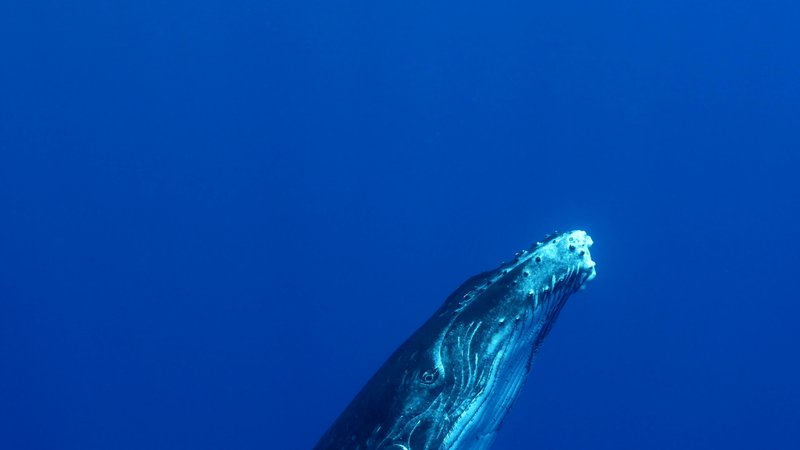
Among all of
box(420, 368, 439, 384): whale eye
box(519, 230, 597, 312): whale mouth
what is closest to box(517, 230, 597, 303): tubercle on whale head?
box(519, 230, 597, 312): whale mouth

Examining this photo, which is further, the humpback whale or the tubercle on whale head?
the tubercle on whale head

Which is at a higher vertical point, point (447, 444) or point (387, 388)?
point (387, 388)

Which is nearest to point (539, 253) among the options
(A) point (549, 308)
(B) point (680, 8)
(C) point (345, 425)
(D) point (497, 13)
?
(A) point (549, 308)

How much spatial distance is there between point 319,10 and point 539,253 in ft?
90.2

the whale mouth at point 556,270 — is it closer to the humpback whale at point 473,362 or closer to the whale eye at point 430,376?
the humpback whale at point 473,362

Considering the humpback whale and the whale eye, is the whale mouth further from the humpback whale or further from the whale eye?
the whale eye

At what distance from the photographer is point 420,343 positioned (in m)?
3.88

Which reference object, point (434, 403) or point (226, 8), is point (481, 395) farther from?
point (226, 8)

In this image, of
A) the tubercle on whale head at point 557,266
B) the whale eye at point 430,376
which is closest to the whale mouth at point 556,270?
the tubercle on whale head at point 557,266

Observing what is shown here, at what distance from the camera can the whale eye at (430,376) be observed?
367 centimetres

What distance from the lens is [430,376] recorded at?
3689 mm

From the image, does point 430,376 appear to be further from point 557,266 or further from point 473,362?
point 557,266

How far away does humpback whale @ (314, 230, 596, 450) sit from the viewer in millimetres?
3594

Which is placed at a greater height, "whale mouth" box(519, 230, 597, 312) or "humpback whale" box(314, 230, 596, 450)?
"whale mouth" box(519, 230, 597, 312)
